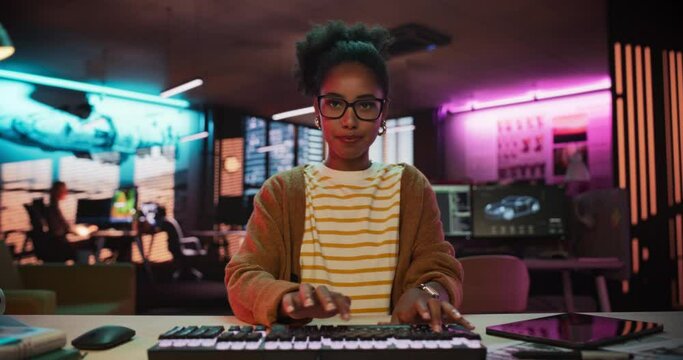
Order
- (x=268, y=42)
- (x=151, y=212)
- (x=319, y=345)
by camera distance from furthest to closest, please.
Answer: (x=151, y=212) < (x=268, y=42) < (x=319, y=345)

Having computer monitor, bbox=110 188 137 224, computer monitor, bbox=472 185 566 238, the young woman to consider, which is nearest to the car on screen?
computer monitor, bbox=472 185 566 238

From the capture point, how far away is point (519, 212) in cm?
365

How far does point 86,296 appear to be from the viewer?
3.10 m

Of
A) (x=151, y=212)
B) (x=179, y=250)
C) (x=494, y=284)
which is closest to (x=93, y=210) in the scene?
(x=179, y=250)

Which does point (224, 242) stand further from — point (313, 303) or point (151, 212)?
point (313, 303)

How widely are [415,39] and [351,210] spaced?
19.2 feet

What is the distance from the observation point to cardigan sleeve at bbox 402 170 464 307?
41.6 inches

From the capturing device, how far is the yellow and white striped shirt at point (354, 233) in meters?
1.17

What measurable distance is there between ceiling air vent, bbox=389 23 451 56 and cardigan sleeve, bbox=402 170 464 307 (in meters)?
5.33

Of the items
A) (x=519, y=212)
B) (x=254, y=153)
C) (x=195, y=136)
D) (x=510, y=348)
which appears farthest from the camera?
(x=254, y=153)

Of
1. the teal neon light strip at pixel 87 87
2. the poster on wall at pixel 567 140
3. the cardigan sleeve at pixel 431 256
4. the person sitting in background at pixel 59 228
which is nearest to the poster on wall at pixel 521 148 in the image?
the poster on wall at pixel 567 140

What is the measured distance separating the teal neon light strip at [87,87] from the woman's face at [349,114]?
8.44 meters

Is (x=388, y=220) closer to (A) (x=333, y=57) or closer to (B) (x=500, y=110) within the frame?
(A) (x=333, y=57)

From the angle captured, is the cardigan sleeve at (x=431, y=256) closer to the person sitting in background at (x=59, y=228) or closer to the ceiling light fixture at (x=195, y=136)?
the person sitting in background at (x=59, y=228)
